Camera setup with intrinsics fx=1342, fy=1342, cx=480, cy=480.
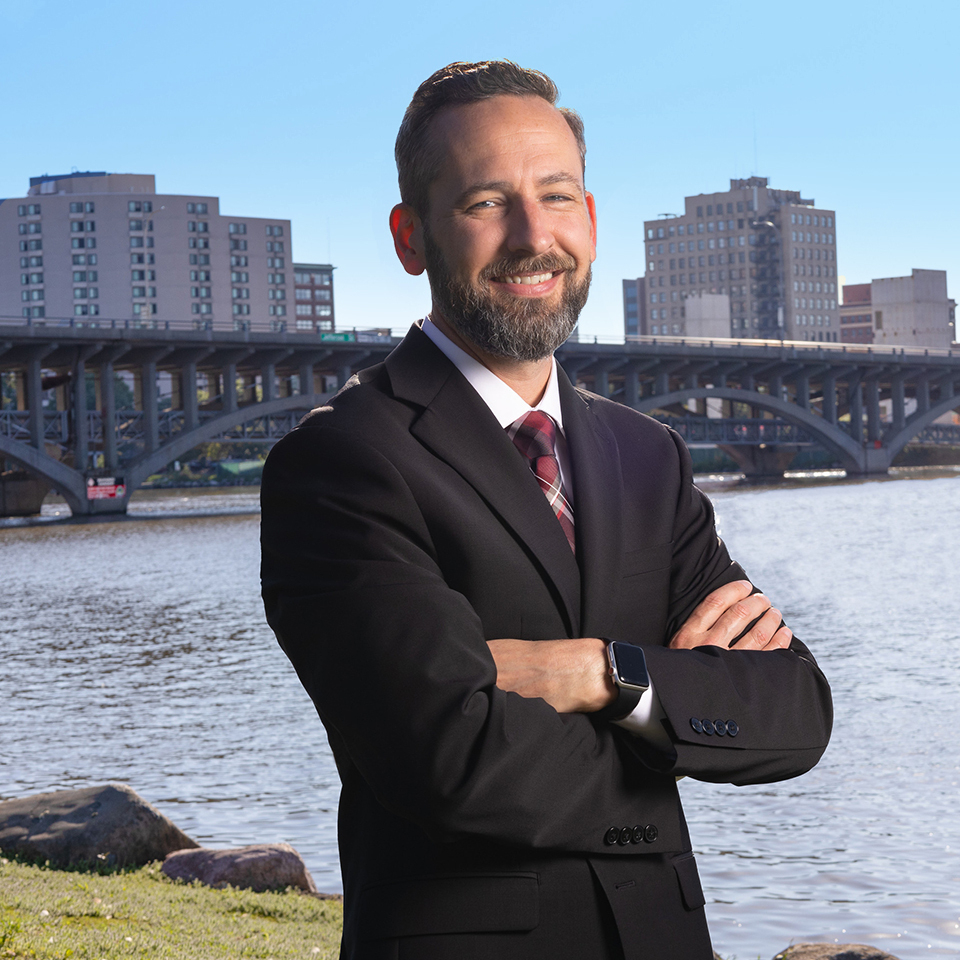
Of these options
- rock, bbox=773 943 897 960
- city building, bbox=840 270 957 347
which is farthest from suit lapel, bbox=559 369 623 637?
city building, bbox=840 270 957 347

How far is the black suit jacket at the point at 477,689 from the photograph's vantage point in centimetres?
233

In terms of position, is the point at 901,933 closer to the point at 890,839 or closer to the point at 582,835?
the point at 890,839

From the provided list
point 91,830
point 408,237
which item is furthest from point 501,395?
point 91,830

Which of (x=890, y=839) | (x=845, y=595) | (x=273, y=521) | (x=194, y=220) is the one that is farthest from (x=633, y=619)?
(x=194, y=220)

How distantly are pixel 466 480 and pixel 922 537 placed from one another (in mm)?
36895

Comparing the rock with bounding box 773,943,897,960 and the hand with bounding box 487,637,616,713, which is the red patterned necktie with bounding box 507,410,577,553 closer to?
the hand with bounding box 487,637,616,713

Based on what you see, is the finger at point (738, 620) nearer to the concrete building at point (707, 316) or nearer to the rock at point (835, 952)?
the rock at point (835, 952)

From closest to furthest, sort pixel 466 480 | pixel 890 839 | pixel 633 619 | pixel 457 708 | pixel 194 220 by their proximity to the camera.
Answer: pixel 457 708 → pixel 466 480 → pixel 633 619 → pixel 890 839 → pixel 194 220

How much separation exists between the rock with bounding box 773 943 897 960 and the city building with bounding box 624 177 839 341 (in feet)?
601

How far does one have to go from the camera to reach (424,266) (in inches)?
112

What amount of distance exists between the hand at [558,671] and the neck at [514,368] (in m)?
0.56

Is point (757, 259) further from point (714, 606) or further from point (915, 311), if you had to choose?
point (714, 606)

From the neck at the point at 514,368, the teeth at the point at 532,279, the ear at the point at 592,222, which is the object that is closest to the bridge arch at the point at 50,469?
the ear at the point at 592,222

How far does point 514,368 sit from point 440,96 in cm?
57
